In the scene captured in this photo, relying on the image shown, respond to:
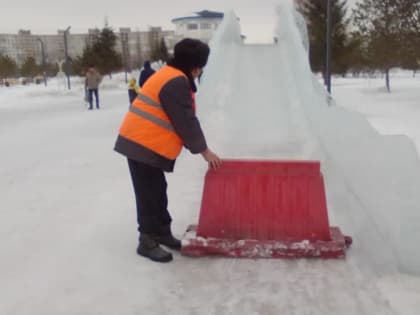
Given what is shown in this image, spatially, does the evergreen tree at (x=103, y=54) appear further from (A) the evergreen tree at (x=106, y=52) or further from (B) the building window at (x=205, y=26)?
(B) the building window at (x=205, y=26)

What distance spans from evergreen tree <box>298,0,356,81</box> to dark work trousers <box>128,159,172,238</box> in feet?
79.9

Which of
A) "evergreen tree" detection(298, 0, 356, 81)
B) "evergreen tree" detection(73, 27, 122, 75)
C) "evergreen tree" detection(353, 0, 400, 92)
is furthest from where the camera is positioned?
"evergreen tree" detection(73, 27, 122, 75)

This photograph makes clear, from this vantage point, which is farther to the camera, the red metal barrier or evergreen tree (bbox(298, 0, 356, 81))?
evergreen tree (bbox(298, 0, 356, 81))

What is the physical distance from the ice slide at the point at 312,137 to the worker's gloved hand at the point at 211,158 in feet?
3.77

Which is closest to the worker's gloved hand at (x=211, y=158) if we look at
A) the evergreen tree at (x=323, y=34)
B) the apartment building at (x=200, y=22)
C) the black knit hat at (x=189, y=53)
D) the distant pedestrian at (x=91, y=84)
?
the black knit hat at (x=189, y=53)

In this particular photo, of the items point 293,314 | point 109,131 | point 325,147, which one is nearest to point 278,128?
point 325,147

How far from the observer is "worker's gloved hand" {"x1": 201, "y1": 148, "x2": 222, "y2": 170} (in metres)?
3.36

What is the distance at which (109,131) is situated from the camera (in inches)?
400

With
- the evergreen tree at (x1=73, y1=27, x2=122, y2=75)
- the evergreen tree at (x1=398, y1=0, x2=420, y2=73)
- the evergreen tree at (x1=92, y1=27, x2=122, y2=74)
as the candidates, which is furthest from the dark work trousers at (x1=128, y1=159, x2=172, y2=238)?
the evergreen tree at (x1=92, y1=27, x2=122, y2=74)

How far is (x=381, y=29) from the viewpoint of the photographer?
778 inches

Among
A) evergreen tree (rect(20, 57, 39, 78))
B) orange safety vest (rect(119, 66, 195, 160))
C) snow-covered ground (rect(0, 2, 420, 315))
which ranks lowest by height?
snow-covered ground (rect(0, 2, 420, 315))

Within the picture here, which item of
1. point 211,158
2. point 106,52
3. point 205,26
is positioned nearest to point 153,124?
point 211,158

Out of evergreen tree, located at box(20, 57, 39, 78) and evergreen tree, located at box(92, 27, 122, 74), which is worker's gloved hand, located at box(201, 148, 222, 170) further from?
evergreen tree, located at box(20, 57, 39, 78)

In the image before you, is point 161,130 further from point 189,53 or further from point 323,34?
point 323,34
